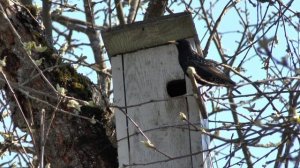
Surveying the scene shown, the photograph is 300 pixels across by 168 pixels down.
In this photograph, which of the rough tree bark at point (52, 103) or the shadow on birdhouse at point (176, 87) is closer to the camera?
the rough tree bark at point (52, 103)

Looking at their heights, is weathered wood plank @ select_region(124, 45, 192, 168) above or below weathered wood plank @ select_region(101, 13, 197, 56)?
below

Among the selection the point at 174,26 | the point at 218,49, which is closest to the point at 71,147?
the point at 174,26

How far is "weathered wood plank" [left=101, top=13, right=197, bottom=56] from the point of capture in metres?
3.83

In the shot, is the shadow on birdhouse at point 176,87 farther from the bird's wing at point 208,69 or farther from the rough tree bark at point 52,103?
the rough tree bark at point 52,103

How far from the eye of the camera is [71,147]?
3674mm

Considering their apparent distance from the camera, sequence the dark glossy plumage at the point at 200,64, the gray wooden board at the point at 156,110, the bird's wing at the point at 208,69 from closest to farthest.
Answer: the gray wooden board at the point at 156,110 → the dark glossy plumage at the point at 200,64 → the bird's wing at the point at 208,69

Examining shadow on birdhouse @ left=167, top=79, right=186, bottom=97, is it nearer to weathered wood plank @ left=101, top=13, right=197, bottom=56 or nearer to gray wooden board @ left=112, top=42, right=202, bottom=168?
gray wooden board @ left=112, top=42, right=202, bottom=168

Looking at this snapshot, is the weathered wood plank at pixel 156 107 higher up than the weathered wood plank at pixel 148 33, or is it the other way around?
the weathered wood plank at pixel 148 33

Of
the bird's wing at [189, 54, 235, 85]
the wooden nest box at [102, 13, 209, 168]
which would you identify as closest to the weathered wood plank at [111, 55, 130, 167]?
the wooden nest box at [102, 13, 209, 168]

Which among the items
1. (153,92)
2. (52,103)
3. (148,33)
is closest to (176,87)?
(153,92)

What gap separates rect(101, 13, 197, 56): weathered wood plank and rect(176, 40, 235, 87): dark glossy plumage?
68mm

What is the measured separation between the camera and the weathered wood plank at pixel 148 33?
3826 mm

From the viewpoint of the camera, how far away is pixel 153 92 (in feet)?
12.4

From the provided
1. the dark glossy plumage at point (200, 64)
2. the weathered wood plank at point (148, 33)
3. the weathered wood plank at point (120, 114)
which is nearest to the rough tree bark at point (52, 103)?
the weathered wood plank at point (120, 114)
